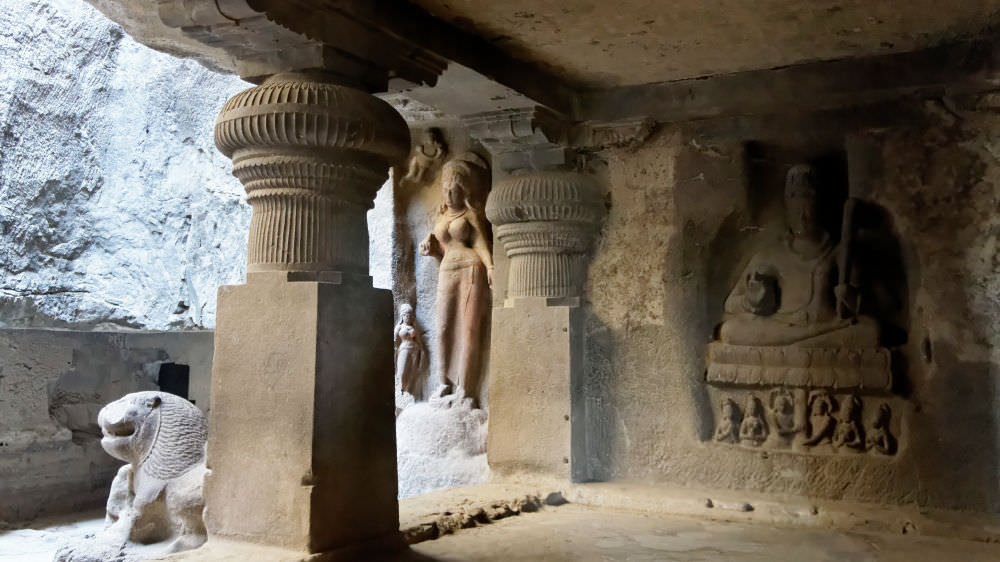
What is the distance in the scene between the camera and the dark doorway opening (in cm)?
992

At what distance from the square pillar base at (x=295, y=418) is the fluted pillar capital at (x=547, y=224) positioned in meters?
1.54

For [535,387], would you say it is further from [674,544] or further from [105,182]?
[105,182]

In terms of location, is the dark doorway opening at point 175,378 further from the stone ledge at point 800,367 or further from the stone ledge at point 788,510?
the stone ledge at point 800,367

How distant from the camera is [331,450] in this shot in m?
2.79

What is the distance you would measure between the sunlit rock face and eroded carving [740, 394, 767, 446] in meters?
Result: 6.25

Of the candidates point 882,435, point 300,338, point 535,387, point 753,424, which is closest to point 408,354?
point 535,387

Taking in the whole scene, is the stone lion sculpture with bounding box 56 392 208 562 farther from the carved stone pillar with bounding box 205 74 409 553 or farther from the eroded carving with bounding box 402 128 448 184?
the eroded carving with bounding box 402 128 448 184

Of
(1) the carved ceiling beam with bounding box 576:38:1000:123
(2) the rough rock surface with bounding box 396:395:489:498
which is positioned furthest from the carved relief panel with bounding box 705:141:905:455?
(2) the rough rock surface with bounding box 396:395:489:498

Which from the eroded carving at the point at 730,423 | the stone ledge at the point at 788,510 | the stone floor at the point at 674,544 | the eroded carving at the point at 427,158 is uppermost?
the eroded carving at the point at 427,158

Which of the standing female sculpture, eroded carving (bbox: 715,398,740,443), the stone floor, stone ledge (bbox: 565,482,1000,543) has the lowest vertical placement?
the stone floor

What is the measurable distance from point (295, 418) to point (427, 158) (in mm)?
2586

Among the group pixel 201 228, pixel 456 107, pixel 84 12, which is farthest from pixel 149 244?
pixel 456 107

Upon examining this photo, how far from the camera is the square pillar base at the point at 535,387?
169 inches

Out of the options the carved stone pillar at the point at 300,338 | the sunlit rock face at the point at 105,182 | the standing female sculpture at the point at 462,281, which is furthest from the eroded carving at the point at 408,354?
the sunlit rock face at the point at 105,182
